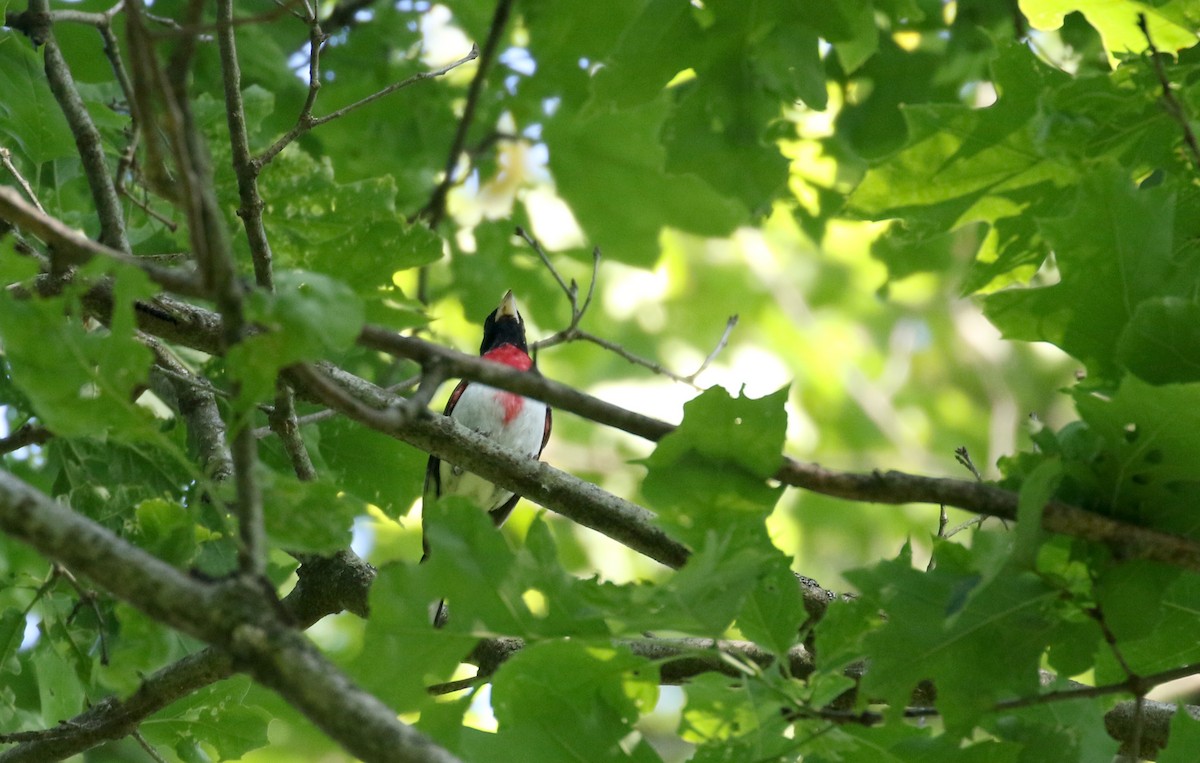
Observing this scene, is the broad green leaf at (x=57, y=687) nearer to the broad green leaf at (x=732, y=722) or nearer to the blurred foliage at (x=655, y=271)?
the blurred foliage at (x=655, y=271)

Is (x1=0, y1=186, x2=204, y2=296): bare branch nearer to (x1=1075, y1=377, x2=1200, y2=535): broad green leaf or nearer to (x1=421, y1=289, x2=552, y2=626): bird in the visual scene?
(x1=1075, y1=377, x2=1200, y2=535): broad green leaf

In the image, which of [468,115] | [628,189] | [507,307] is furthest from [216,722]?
[507,307]

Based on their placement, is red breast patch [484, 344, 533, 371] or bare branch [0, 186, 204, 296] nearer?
bare branch [0, 186, 204, 296]

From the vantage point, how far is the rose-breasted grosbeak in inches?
237

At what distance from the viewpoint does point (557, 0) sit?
4.76 meters

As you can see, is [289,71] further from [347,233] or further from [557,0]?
[347,233]

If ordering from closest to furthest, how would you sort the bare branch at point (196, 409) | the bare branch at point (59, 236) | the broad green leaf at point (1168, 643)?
the bare branch at point (59, 236), the broad green leaf at point (1168, 643), the bare branch at point (196, 409)

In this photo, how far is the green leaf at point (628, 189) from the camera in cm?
510

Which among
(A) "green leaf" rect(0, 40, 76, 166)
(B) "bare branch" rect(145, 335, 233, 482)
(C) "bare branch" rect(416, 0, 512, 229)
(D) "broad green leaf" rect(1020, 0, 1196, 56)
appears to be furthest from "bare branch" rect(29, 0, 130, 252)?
(D) "broad green leaf" rect(1020, 0, 1196, 56)

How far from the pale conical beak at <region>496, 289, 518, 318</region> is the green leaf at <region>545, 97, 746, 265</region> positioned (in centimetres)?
59

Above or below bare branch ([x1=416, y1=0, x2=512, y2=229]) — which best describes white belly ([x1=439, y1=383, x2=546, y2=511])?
below

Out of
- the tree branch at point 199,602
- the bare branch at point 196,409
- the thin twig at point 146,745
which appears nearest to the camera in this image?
the tree branch at point 199,602

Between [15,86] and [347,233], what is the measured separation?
95 centimetres

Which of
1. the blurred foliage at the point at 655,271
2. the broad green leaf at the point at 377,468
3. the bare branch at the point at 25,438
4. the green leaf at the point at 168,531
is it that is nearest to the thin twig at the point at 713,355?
the blurred foliage at the point at 655,271
